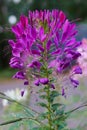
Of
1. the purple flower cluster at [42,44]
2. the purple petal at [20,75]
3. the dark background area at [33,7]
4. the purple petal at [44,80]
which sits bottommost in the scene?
the purple petal at [44,80]

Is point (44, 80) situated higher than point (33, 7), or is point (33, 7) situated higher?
point (33, 7)

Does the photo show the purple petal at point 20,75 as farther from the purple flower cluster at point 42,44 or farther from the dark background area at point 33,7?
the dark background area at point 33,7

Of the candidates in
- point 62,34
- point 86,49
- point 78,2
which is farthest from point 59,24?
point 78,2

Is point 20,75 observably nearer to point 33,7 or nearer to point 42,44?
point 42,44

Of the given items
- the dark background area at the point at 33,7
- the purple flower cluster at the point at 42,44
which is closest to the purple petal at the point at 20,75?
the purple flower cluster at the point at 42,44

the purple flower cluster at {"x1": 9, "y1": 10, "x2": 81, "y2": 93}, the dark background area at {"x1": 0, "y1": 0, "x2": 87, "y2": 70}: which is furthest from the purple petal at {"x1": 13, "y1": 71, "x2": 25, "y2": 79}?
the dark background area at {"x1": 0, "y1": 0, "x2": 87, "y2": 70}

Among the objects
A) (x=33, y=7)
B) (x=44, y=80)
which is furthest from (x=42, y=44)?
(x=33, y=7)

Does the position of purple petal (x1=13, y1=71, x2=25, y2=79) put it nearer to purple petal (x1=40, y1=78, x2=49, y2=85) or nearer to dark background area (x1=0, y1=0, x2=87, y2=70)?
purple petal (x1=40, y1=78, x2=49, y2=85)

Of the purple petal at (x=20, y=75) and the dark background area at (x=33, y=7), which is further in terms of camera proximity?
the dark background area at (x=33, y=7)
